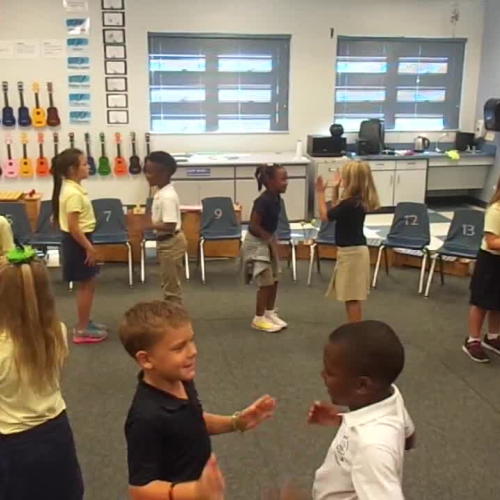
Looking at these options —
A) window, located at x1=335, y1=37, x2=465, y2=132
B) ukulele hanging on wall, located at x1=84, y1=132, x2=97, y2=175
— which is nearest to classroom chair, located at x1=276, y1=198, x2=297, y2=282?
ukulele hanging on wall, located at x1=84, y1=132, x2=97, y2=175

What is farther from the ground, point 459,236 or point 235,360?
point 459,236

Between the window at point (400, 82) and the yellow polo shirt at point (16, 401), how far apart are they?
7.05 metres

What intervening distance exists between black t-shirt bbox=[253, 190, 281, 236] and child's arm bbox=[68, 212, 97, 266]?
106 cm

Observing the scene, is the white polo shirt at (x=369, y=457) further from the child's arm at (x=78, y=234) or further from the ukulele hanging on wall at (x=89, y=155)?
the ukulele hanging on wall at (x=89, y=155)

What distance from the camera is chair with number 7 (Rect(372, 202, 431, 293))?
212 inches

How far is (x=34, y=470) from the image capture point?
1730 millimetres

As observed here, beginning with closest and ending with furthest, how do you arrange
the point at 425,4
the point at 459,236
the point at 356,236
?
1. the point at 356,236
2. the point at 459,236
3. the point at 425,4

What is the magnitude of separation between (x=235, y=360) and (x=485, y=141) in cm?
577

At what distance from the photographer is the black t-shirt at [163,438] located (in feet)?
4.39

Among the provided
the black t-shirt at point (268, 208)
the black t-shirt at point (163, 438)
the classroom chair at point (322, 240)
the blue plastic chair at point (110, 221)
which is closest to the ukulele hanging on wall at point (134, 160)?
the blue plastic chair at point (110, 221)

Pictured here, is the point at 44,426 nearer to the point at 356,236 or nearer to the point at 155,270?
the point at 356,236

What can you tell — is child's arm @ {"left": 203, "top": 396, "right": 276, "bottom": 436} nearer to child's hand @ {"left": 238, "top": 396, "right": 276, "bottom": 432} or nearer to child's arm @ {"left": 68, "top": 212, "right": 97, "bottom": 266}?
child's hand @ {"left": 238, "top": 396, "right": 276, "bottom": 432}

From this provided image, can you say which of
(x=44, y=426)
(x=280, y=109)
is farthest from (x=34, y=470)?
(x=280, y=109)

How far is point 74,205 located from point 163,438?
8.61 ft
